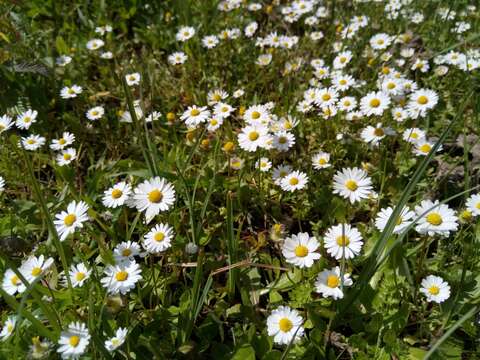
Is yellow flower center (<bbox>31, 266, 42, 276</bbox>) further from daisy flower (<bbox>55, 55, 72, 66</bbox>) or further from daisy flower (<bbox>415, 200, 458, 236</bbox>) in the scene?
daisy flower (<bbox>55, 55, 72, 66</bbox>)

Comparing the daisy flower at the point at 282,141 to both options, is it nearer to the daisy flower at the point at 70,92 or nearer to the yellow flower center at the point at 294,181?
the yellow flower center at the point at 294,181

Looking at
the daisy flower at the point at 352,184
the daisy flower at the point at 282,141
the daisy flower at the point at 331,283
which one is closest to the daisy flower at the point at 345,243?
the daisy flower at the point at 331,283

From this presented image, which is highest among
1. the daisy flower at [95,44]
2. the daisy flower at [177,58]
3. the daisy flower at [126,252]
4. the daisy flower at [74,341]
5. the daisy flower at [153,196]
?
the daisy flower at [95,44]

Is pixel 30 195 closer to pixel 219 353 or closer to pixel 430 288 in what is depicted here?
pixel 219 353

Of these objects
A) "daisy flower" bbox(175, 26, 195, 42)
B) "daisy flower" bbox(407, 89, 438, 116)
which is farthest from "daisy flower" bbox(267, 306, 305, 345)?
"daisy flower" bbox(175, 26, 195, 42)

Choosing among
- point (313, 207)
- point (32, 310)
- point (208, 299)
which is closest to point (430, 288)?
point (313, 207)

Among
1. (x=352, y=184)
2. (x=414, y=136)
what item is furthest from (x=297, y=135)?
(x=352, y=184)
